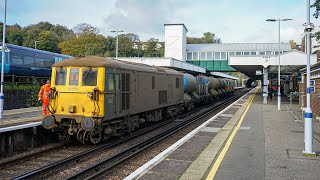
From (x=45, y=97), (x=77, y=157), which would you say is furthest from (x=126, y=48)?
(x=77, y=157)

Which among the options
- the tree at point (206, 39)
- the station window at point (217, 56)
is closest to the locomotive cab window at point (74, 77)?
the station window at point (217, 56)

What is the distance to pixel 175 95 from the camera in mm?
20578

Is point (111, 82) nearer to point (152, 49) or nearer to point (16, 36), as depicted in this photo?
point (16, 36)

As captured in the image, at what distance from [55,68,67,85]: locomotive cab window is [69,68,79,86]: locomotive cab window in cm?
25

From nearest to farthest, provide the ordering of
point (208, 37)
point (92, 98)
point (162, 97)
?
point (92, 98) → point (162, 97) → point (208, 37)

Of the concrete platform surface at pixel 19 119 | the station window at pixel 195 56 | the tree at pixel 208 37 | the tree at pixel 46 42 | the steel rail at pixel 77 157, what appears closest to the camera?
the steel rail at pixel 77 157

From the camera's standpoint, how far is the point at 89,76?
37.6 ft

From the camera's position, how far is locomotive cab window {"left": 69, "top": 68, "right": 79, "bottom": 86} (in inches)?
453

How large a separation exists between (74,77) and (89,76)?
0.57 m

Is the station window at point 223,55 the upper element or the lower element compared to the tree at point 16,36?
lower

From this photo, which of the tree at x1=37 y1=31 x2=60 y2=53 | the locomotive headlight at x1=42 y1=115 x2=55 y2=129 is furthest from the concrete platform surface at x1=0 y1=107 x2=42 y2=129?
the tree at x1=37 y1=31 x2=60 y2=53

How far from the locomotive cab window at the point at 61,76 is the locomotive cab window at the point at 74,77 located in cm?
25

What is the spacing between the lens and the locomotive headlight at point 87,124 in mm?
10742

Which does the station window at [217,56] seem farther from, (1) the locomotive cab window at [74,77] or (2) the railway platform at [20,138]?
(1) the locomotive cab window at [74,77]
